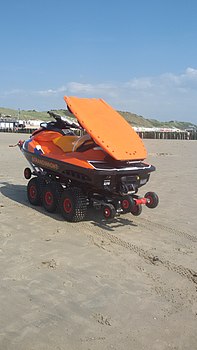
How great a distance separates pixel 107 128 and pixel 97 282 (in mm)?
3243

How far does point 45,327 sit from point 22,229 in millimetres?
3130

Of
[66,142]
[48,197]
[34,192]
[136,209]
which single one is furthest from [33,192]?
[136,209]

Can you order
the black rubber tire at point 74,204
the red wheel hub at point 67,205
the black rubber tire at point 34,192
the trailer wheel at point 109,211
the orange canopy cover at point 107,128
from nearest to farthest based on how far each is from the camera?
the trailer wheel at point 109,211 < the orange canopy cover at point 107,128 < the black rubber tire at point 74,204 < the red wheel hub at point 67,205 < the black rubber tire at point 34,192

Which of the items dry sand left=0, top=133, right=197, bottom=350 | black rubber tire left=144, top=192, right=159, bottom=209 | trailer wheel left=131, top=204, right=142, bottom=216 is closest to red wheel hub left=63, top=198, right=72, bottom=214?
dry sand left=0, top=133, right=197, bottom=350

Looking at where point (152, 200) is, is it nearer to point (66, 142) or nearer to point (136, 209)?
point (136, 209)

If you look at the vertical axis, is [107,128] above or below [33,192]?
above

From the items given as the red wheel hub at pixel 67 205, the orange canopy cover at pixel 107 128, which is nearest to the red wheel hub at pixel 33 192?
the red wheel hub at pixel 67 205

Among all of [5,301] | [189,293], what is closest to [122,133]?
[189,293]

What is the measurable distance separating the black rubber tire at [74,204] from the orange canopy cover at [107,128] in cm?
99

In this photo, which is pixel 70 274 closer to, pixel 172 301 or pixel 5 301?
pixel 5 301

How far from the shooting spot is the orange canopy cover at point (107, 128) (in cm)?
657

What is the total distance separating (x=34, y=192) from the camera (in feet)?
26.4

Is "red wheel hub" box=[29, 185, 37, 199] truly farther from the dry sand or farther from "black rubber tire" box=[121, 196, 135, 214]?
"black rubber tire" box=[121, 196, 135, 214]

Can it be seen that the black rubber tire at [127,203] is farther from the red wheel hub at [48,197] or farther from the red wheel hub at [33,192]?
the red wheel hub at [33,192]
